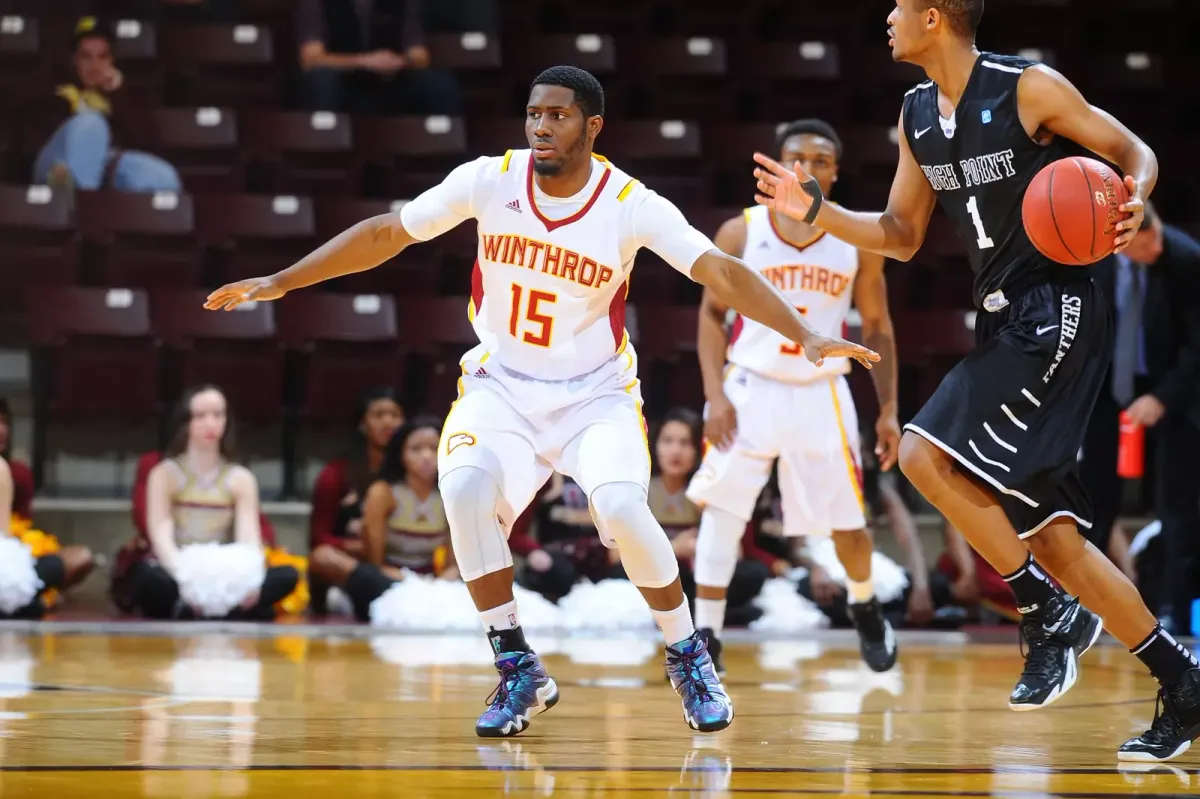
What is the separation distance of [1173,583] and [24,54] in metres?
8.01

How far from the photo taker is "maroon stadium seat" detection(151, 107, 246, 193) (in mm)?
10656

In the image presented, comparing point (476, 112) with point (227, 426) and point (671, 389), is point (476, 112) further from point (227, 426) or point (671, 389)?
point (227, 426)

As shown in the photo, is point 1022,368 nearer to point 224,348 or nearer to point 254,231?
point 224,348

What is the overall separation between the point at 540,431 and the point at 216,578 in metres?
3.80

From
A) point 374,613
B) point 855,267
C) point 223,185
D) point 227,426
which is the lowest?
point 374,613

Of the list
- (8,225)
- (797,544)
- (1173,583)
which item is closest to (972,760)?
(1173,583)

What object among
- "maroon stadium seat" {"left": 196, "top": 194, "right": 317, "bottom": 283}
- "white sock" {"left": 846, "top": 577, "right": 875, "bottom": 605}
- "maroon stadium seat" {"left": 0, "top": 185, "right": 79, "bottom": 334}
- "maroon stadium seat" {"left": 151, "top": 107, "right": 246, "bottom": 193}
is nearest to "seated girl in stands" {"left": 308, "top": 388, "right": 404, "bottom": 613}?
"maroon stadium seat" {"left": 196, "top": 194, "right": 317, "bottom": 283}

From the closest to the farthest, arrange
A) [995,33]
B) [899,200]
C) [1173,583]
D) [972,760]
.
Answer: [972,760] → [899,200] → [1173,583] → [995,33]

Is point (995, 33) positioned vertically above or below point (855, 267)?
above

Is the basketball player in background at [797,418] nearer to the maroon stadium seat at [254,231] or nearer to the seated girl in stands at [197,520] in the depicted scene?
the seated girl in stands at [197,520]

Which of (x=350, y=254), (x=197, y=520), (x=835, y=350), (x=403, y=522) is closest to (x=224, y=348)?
(x=197, y=520)

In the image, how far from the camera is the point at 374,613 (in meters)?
8.27

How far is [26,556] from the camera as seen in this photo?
26.2 ft

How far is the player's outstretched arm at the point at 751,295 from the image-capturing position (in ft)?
15.0
